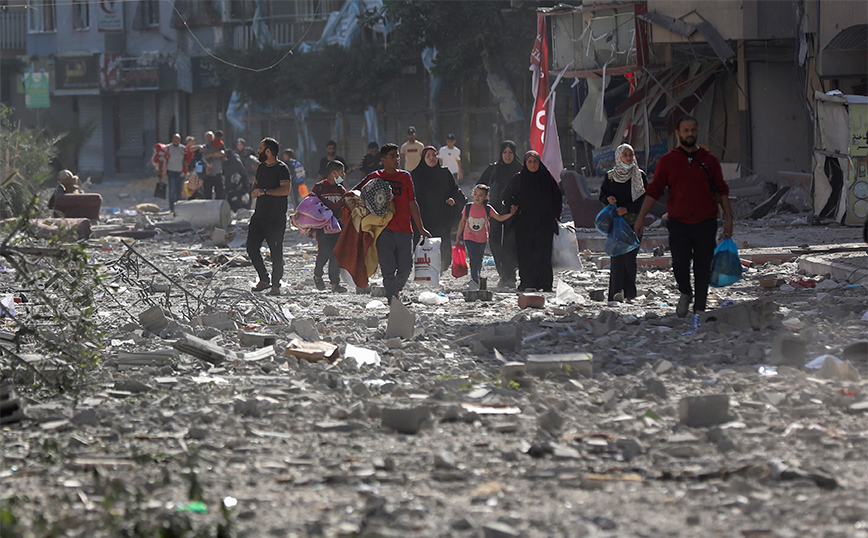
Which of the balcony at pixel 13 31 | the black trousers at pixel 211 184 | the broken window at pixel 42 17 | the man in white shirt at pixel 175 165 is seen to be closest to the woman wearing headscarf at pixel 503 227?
the black trousers at pixel 211 184

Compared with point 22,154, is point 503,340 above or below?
below

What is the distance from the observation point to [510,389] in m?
5.92

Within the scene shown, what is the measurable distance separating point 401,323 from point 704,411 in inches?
118

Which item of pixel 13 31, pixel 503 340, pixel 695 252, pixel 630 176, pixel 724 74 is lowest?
pixel 503 340

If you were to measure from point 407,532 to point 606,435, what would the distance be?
150 centimetres

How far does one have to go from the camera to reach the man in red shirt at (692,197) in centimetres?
766

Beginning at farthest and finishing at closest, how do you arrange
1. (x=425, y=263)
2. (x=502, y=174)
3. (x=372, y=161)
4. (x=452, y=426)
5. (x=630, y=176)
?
(x=372, y=161) → (x=502, y=174) → (x=425, y=263) → (x=630, y=176) → (x=452, y=426)

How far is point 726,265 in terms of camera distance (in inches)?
307

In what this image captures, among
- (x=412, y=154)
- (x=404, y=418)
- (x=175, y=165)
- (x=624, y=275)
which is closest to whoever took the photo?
(x=404, y=418)

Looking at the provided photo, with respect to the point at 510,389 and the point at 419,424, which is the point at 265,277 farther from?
the point at 419,424

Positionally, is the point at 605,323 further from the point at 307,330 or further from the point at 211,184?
the point at 211,184

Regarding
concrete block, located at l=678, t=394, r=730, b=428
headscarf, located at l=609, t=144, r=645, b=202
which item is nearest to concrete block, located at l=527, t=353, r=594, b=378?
concrete block, located at l=678, t=394, r=730, b=428

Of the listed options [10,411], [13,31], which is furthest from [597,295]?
[13,31]

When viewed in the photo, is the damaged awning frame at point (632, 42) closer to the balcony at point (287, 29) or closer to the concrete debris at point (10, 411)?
the balcony at point (287, 29)
